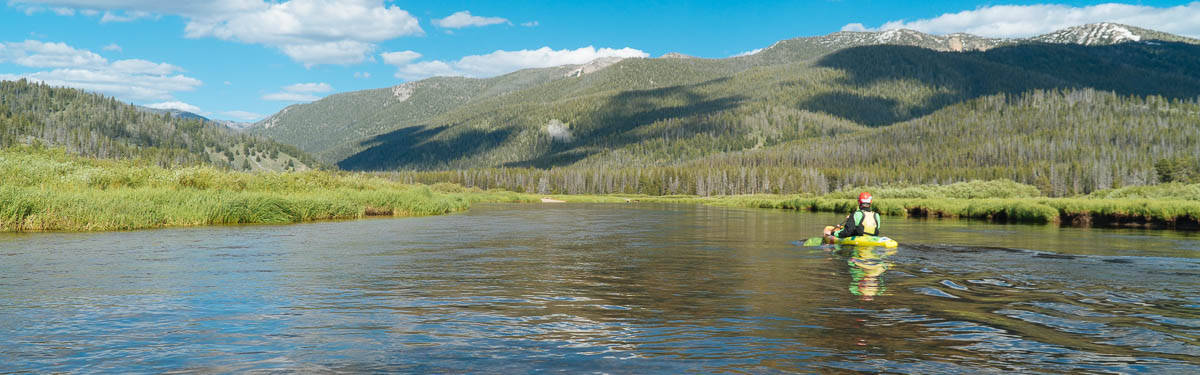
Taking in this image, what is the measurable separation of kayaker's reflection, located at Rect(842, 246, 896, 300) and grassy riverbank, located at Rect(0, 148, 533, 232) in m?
28.4

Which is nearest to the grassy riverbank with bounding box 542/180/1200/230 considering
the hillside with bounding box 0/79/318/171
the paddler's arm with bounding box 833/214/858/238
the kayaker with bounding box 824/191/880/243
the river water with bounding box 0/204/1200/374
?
the river water with bounding box 0/204/1200/374

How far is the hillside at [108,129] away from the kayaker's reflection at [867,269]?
153569 millimetres

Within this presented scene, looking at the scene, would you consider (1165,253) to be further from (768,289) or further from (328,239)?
(328,239)

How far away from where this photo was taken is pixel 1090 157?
608 feet

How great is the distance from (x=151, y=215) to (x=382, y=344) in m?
27.4

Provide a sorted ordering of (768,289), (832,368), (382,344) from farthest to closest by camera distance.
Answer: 1. (768,289)
2. (382,344)
3. (832,368)

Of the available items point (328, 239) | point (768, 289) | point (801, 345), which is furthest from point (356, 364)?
point (328, 239)

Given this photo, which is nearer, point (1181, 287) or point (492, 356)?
point (492, 356)

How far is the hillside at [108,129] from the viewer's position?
5891 inches

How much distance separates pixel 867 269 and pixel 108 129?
632 feet

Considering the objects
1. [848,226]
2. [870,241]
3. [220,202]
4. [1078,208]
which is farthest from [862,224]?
[1078,208]

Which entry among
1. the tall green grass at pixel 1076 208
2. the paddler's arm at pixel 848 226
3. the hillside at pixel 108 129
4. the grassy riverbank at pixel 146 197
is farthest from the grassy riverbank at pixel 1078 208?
the hillside at pixel 108 129

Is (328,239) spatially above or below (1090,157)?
below

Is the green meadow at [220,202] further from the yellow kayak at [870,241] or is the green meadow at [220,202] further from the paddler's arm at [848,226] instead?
the paddler's arm at [848,226]
